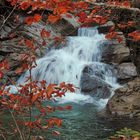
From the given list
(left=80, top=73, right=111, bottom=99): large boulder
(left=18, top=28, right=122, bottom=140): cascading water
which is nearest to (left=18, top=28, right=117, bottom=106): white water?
(left=18, top=28, right=122, bottom=140): cascading water

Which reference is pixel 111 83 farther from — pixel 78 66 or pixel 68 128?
pixel 68 128

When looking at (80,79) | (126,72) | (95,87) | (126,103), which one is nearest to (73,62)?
(80,79)

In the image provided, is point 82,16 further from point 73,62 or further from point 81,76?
point 73,62

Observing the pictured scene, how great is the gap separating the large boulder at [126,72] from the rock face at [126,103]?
3.75m

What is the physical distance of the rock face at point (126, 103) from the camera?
10344 mm

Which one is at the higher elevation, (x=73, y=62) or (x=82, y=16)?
(x=82, y=16)

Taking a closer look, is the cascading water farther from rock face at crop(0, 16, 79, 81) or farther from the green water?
rock face at crop(0, 16, 79, 81)

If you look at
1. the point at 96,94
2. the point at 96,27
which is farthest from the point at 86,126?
the point at 96,27

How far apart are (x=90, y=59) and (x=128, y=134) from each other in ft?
40.6

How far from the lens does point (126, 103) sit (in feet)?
35.0

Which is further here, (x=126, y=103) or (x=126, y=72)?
(x=126, y=72)

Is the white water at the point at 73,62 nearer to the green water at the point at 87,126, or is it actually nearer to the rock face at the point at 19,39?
the rock face at the point at 19,39

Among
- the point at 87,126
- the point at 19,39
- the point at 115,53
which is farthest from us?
the point at 19,39

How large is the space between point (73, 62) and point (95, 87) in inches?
121
